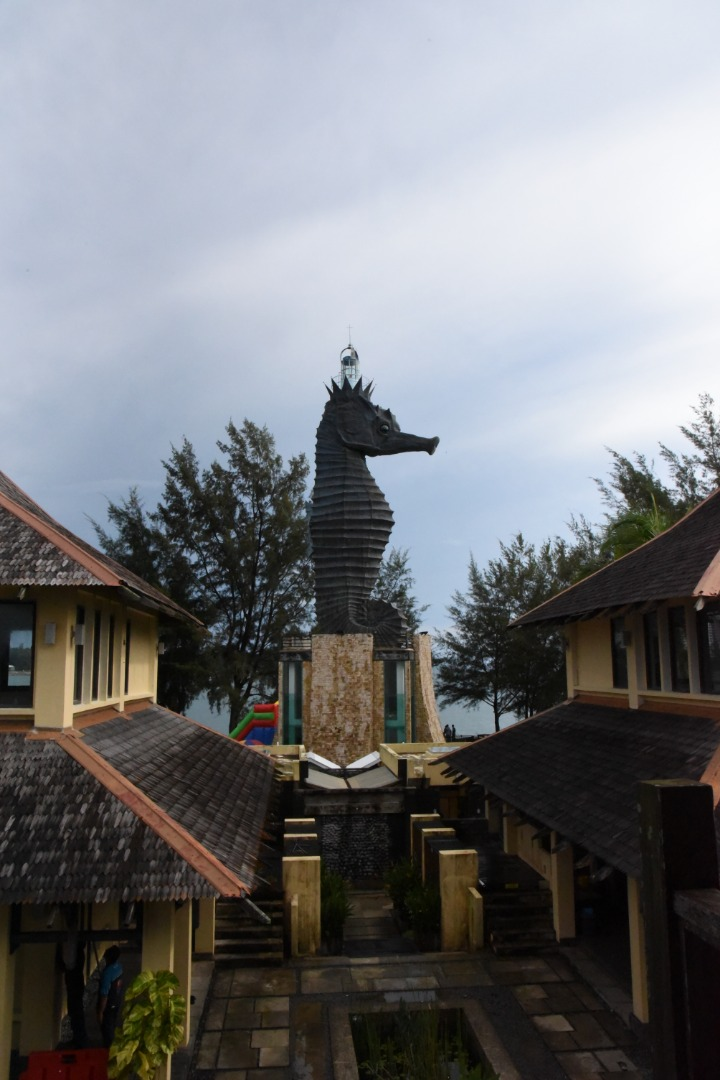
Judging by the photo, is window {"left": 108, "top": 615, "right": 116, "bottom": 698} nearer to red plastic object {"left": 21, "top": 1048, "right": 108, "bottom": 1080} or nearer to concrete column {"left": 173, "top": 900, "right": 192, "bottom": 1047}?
concrete column {"left": 173, "top": 900, "right": 192, "bottom": 1047}

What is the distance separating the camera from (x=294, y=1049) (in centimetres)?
860

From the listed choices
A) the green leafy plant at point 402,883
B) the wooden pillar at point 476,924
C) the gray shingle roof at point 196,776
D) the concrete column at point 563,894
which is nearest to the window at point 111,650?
the gray shingle roof at point 196,776

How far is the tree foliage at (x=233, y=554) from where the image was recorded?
114 ft

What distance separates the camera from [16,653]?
8.41 meters

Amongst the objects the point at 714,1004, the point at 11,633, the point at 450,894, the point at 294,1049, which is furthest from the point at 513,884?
the point at 714,1004

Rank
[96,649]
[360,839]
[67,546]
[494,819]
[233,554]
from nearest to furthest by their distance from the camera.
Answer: [67,546]
[96,649]
[494,819]
[360,839]
[233,554]

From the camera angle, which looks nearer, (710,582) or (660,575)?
(710,582)

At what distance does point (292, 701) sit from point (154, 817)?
16.0 metres

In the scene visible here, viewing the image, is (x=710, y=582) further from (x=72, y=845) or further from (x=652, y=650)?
(x=72, y=845)

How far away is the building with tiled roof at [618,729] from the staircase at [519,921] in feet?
1.04

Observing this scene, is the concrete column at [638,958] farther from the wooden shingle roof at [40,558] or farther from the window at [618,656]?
the wooden shingle roof at [40,558]

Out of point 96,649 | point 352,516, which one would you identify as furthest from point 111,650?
point 352,516

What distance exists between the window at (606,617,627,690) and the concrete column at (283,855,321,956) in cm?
538

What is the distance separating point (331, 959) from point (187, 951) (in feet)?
10.9
